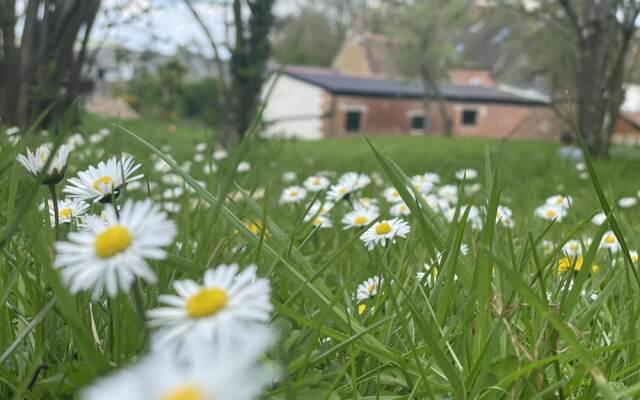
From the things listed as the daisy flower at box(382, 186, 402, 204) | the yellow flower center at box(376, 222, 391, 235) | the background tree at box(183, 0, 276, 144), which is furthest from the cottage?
the yellow flower center at box(376, 222, 391, 235)

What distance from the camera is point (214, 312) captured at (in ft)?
1.15

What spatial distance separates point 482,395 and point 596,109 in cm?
734

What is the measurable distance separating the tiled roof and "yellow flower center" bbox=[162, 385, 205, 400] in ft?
76.6

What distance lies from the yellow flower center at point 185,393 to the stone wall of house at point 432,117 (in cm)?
2197

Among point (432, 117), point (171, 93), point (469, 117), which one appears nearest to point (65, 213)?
point (171, 93)

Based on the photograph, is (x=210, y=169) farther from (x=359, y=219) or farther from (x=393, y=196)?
(x=393, y=196)

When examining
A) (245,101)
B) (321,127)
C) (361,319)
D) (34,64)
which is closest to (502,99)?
(321,127)

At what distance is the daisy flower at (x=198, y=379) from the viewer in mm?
243

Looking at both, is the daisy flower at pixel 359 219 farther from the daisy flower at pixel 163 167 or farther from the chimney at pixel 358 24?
the chimney at pixel 358 24

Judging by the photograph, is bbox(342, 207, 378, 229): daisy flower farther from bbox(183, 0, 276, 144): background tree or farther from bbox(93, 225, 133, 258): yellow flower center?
bbox(183, 0, 276, 144): background tree

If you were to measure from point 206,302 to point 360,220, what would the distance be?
35.9 inches

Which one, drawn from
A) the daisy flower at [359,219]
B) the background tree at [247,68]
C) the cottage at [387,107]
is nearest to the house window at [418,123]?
the cottage at [387,107]

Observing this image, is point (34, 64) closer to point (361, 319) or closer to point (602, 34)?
point (361, 319)

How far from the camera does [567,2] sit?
23.1 feet
